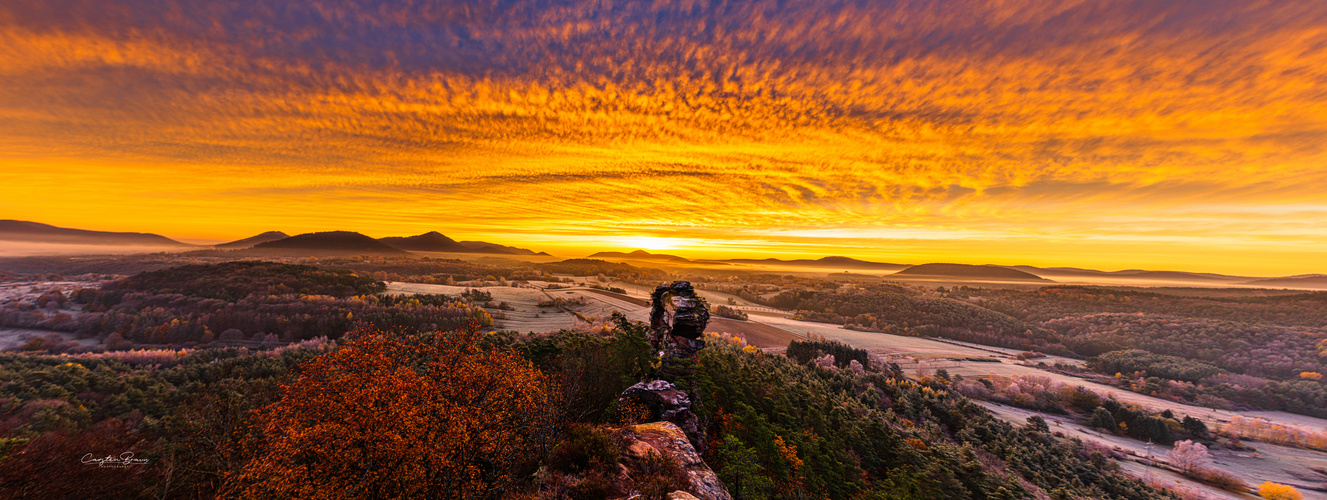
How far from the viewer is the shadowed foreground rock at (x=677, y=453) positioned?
30.1ft

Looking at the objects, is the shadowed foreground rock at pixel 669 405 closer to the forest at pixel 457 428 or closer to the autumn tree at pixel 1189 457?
the forest at pixel 457 428

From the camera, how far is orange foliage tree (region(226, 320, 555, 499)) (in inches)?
327

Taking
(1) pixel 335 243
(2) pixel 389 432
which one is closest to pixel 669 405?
(2) pixel 389 432

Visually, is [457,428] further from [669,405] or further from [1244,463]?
[1244,463]

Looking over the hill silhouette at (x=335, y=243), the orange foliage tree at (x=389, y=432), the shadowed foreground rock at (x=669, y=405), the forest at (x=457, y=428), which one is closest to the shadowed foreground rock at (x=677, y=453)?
the forest at (x=457, y=428)

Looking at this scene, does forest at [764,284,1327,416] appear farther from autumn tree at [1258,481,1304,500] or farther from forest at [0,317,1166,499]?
forest at [0,317,1166,499]

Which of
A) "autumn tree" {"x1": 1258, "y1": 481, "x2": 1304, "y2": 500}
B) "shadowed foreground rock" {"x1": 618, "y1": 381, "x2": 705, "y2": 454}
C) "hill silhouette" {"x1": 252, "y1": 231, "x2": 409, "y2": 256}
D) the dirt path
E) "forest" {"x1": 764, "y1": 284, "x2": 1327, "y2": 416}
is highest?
"hill silhouette" {"x1": 252, "y1": 231, "x2": 409, "y2": 256}

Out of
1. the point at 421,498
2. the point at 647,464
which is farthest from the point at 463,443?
the point at 647,464

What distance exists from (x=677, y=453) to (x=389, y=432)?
7.44m

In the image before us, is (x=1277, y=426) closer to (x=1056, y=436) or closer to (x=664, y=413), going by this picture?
(x=1056, y=436)
